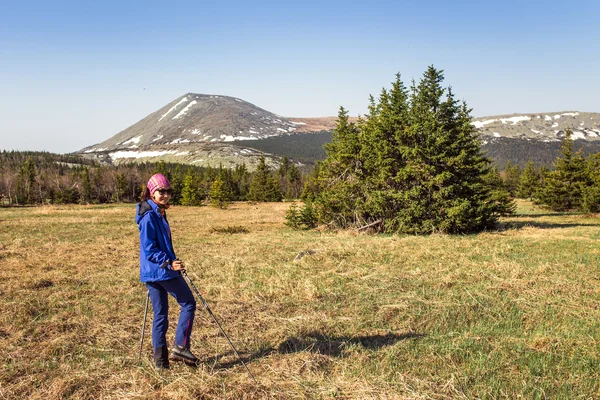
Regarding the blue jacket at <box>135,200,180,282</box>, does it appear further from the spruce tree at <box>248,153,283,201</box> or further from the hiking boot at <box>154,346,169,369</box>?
the spruce tree at <box>248,153,283,201</box>

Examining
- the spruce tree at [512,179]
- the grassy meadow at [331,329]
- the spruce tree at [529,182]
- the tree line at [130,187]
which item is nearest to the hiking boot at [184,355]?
the grassy meadow at [331,329]

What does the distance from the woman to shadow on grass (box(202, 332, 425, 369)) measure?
62cm

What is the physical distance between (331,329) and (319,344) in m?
0.78

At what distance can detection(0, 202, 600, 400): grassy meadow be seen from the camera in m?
5.02

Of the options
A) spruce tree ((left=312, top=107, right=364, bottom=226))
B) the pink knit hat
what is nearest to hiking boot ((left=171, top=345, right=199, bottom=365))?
the pink knit hat

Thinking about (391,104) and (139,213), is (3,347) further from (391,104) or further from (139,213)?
(391,104)

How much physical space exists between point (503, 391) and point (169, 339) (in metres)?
5.36

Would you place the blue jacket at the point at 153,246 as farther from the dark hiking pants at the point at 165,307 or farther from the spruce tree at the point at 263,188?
the spruce tree at the point at 263,188

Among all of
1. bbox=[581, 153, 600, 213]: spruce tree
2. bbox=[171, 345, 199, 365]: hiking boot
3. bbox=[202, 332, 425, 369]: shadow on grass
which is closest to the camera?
bbox=[171, 345, 199, 365]: hiking boot

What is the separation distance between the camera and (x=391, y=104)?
26047 mm

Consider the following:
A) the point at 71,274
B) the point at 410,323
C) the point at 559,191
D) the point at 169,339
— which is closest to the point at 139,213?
the point at 169,339

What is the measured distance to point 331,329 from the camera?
7.19 metres

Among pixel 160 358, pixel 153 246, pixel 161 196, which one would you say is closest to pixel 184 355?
pixel 160 358

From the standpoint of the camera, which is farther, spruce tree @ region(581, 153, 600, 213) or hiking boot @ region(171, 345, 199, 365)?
spruce tree @ region(581, 153, 600, 213)
